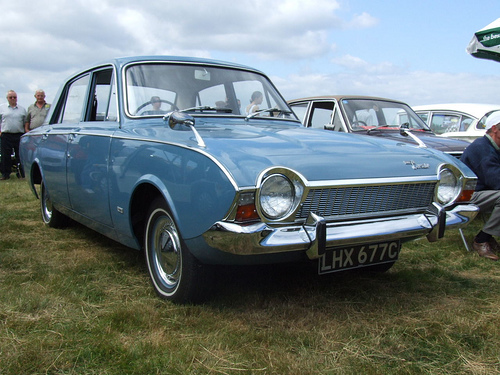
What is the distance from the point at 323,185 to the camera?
258cm

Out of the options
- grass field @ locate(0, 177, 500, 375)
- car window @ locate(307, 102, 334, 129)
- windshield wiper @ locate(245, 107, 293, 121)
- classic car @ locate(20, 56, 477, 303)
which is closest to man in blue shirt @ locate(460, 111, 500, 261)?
grass field @ locate(0, 177, 500, 375)

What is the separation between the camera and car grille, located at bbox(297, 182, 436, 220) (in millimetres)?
2617

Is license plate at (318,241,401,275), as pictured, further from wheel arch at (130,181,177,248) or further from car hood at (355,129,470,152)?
car hood at (355,129,470,152)

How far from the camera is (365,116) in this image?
6602 millimetres

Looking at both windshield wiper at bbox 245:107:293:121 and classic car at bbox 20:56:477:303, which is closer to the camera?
classic car at bbox 20:56:477:303

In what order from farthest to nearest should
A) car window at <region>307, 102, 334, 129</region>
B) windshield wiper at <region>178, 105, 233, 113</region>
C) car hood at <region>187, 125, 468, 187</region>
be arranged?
car window at <region>307, 102, 334, 129</region> → windshield wiper at <region>178, 105, 233, 113</region> → car hood at <region>187, 125, 468, 187</region>

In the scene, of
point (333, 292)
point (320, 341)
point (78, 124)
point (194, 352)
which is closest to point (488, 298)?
point (333, 292)

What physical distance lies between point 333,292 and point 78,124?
256 centimetres

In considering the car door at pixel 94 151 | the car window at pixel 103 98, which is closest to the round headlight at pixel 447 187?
the car door at pixel 94 151

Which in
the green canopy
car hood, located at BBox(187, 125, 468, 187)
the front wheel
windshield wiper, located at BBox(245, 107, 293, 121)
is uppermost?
the green canopy

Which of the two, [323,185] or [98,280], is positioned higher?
[323,185]

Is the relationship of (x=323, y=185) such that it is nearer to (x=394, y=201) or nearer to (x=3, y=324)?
(x=394, y=201)

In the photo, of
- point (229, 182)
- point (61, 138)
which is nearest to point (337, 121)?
point (61, 138)

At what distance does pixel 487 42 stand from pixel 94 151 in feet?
22.4
